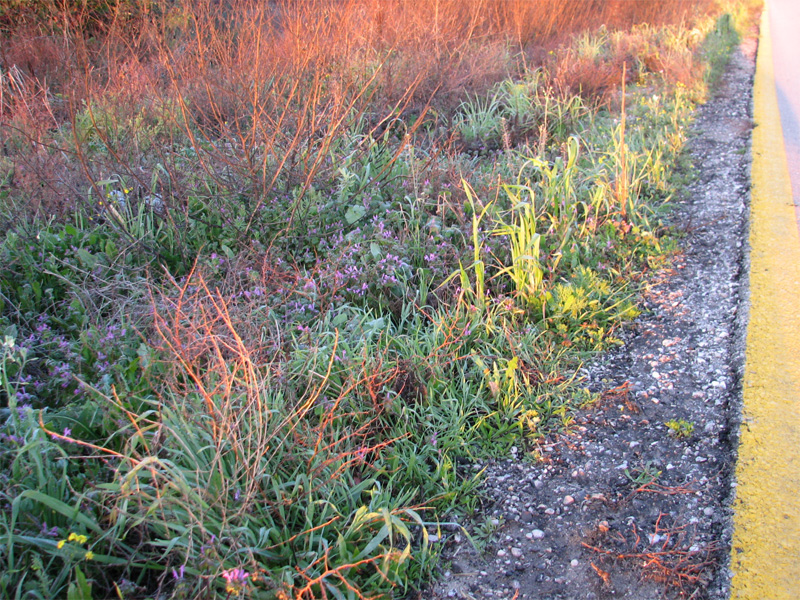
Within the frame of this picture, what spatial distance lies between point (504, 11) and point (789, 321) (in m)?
6.83

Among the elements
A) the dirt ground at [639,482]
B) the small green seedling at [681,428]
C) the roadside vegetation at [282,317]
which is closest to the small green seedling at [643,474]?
the dirt ground at [639,482]

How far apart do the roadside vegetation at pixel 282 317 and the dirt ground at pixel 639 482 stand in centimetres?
14

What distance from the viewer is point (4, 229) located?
11.3ft

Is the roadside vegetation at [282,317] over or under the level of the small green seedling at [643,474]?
over

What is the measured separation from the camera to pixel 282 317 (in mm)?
2816

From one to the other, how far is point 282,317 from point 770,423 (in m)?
2.34

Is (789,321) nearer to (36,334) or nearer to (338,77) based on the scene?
(338,77)

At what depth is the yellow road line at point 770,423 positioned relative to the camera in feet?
6.24

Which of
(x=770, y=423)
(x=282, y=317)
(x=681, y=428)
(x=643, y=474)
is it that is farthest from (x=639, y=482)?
(x=282, y=317)

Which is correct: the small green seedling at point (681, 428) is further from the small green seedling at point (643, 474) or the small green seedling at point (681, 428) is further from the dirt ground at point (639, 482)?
the small green seedling at point (643, 474)

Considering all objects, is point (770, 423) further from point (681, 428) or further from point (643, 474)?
point (643, 474)

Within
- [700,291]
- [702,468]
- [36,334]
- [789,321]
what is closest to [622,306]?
[700,291]

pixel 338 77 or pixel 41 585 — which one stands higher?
pixel 338 77

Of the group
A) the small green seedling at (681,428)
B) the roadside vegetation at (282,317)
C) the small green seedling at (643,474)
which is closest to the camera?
the roadside vegetation at (282,317)
